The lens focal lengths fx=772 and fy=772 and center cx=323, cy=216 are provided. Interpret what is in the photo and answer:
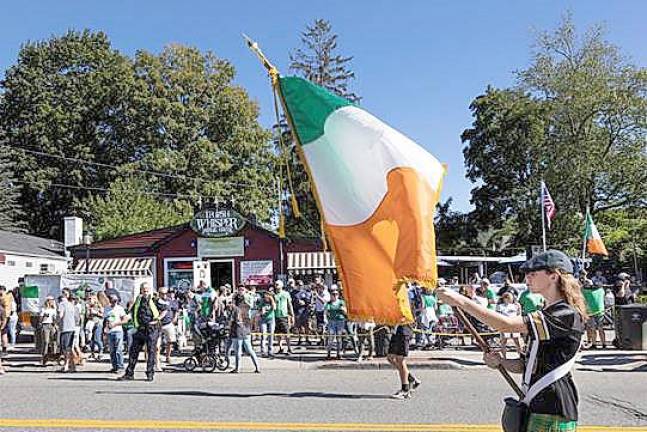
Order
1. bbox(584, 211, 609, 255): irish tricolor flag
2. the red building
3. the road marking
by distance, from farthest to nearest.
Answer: the red building, bbox(584, 211, 609, 255): irish tricolor flag, the road marking

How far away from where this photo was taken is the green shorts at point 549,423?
4184 mm

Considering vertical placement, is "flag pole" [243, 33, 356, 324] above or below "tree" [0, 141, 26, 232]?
below

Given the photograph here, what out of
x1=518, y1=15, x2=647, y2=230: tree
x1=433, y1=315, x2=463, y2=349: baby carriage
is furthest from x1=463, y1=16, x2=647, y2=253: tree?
x1=433, y1=315, x2=463, y2=349: baby carriage

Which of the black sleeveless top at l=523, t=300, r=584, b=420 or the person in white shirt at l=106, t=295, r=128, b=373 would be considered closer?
the black sleeveless top at l=523, t=300, r=584, b=420

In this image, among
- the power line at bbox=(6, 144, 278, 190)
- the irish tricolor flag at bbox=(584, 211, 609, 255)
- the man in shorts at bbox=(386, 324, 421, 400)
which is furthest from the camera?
the power line at bbox=(6, 144, 278, 190)

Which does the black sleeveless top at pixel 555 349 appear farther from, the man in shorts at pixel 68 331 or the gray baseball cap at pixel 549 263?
the man in shorts at pixel 68 331

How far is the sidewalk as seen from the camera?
50.8 ft

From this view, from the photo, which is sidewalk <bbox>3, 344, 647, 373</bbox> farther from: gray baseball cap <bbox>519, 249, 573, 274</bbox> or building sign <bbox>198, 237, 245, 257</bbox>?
building sign <bbox>198, 237, 245, 257</bbox>

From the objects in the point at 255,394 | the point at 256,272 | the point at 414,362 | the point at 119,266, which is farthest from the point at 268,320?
the point at 119,266

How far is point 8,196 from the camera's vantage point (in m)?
49.0

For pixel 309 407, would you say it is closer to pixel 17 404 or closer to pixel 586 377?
pixel 17 404

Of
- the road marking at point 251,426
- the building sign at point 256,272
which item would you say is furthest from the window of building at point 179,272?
the road marking at point 251,426

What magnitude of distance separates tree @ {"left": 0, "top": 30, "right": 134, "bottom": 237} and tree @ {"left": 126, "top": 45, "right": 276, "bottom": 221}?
1.83 metres

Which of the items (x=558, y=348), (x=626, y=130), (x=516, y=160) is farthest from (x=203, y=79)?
(x=558, y=348)
